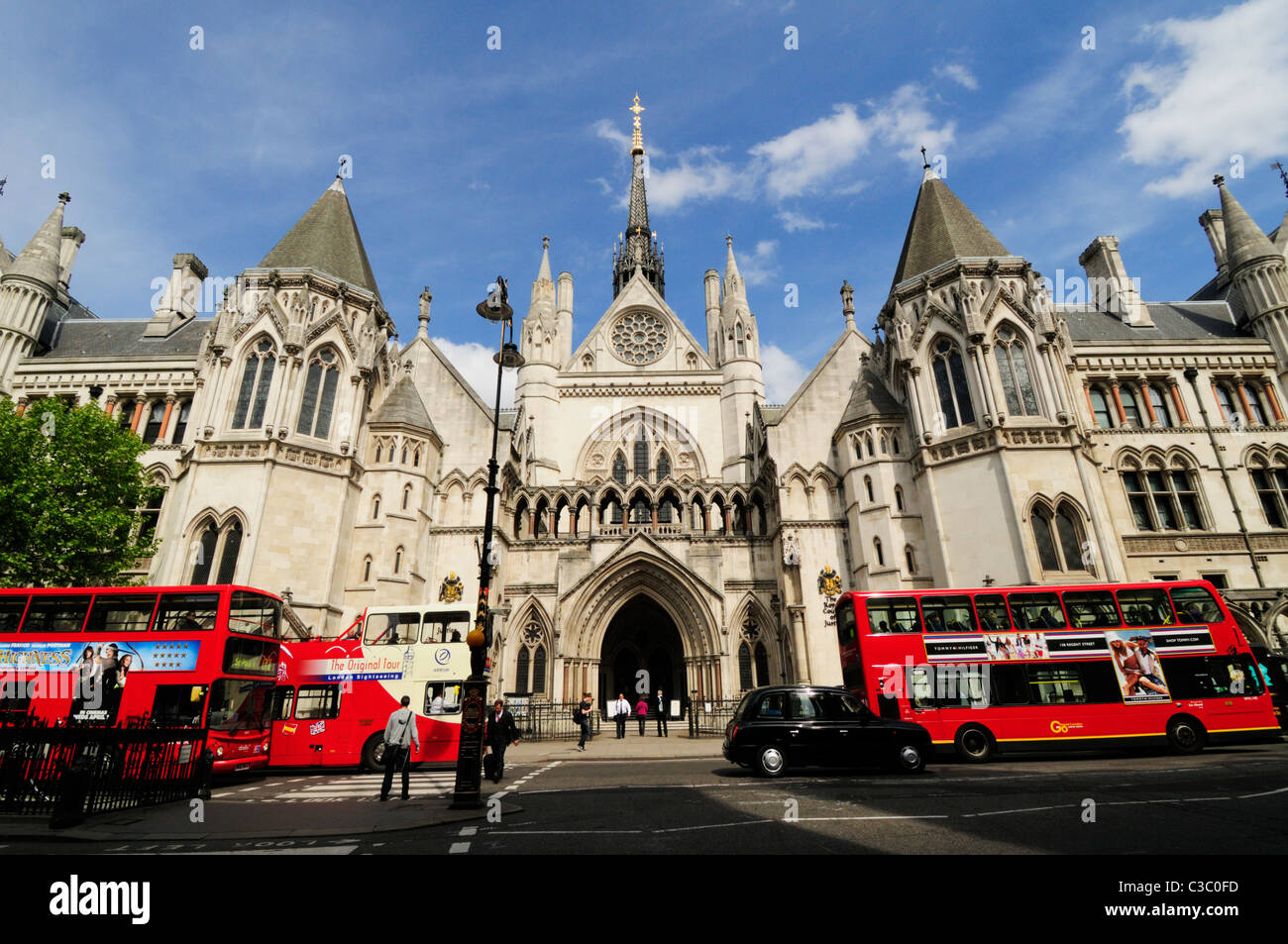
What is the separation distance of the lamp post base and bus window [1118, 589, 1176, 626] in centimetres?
1458

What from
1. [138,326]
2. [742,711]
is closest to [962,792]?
[742,711]

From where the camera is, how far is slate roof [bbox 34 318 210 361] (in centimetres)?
2883

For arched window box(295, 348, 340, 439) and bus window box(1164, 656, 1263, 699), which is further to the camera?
arched window box(295, 348, 340, 439)

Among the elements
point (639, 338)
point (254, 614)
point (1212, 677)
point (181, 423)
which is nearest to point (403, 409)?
point (181, 423)

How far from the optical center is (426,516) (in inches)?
1037

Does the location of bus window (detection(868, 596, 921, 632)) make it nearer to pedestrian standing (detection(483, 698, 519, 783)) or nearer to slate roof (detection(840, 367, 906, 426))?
pedestrian standing (detection(483, 698, 519, 783))

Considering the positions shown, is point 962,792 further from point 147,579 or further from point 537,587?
point 147,579

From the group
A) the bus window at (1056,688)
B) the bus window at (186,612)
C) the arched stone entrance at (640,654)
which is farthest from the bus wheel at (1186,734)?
the bus window at (186,612)

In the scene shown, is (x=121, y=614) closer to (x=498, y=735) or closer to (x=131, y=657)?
(x=131, y=657)

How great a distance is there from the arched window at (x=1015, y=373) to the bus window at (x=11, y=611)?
2910 cm

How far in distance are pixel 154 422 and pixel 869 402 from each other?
30949mm

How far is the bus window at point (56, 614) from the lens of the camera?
44.0 ft

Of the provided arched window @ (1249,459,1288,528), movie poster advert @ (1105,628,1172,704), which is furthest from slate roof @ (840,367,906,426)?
arched window @ (1249,459,1288,528)

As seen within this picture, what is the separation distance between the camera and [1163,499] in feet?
84.7
